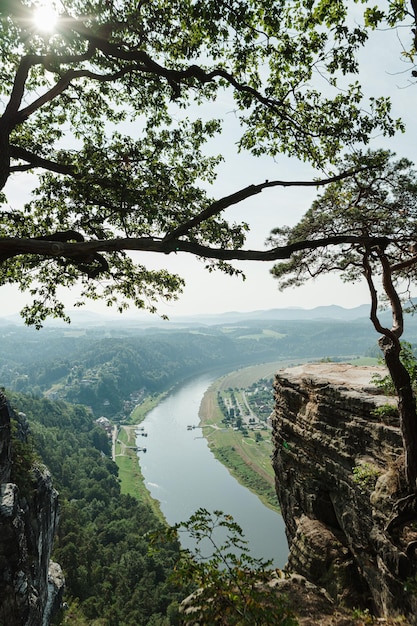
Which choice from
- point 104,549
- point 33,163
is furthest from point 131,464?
point 33,163

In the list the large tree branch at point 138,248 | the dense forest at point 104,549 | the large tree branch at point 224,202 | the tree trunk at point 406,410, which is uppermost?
the large tree branch at point 224,202

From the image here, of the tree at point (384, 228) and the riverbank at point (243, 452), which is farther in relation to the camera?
the riverbank at point (243, 452)

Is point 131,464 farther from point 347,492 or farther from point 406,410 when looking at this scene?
point 406,410

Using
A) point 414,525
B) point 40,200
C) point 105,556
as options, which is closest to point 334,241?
point 414,525

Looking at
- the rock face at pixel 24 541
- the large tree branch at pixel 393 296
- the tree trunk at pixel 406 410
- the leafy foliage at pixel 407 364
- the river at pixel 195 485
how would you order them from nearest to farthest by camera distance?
the tree trunk at pixel 406 410, the large tree branch at pixel 393 296, the leafy foliage at pixel 407 364, the rock face at pixel 24 541, the river at pixel 195 485

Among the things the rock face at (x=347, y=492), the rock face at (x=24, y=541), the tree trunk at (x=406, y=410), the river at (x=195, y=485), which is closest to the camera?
the tree trunk at (x=406, y=410)

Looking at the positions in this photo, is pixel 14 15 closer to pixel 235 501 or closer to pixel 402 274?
pixel 402 274

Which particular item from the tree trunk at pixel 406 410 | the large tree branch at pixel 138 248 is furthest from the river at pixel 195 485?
the large tree branch at pixel 138 248

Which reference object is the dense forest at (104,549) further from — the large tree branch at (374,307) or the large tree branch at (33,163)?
the large tree branch at (33,163)
